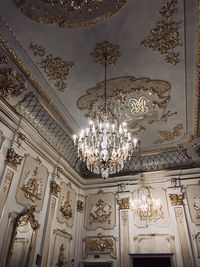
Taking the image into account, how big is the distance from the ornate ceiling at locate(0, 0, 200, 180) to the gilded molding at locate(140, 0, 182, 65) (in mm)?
19

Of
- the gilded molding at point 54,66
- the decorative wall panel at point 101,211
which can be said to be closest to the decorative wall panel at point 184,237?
the decorative wall panel at point 101,211

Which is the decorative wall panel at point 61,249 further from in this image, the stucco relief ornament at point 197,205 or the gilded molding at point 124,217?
the stucco relief ornament at point 197,205

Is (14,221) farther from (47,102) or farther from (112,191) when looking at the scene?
(112,191)

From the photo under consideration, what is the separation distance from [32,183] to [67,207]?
2341 mm

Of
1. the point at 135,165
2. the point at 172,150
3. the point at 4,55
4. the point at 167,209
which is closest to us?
the point at 4,55

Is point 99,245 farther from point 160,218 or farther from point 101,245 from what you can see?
point 160,218

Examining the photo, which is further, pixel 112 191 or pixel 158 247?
pixel 112 191

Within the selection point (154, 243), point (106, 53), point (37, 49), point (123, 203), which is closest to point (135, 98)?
point (106, 53)

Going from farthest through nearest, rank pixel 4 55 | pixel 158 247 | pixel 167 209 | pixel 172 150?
pixel 172 150 → pixel 167 209 → pixel 158 247 → pixel 4 55

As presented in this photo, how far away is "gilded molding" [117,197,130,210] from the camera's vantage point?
923 cm

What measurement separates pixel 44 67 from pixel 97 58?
4.55 feet

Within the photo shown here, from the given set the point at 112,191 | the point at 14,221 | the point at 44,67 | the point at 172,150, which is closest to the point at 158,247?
the point at 112,191

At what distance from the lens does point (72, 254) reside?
28.2 feet

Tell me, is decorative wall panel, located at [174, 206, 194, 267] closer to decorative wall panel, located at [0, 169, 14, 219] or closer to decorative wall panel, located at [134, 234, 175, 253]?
decorative wall panel, located at [134, 234, 175, 253]
